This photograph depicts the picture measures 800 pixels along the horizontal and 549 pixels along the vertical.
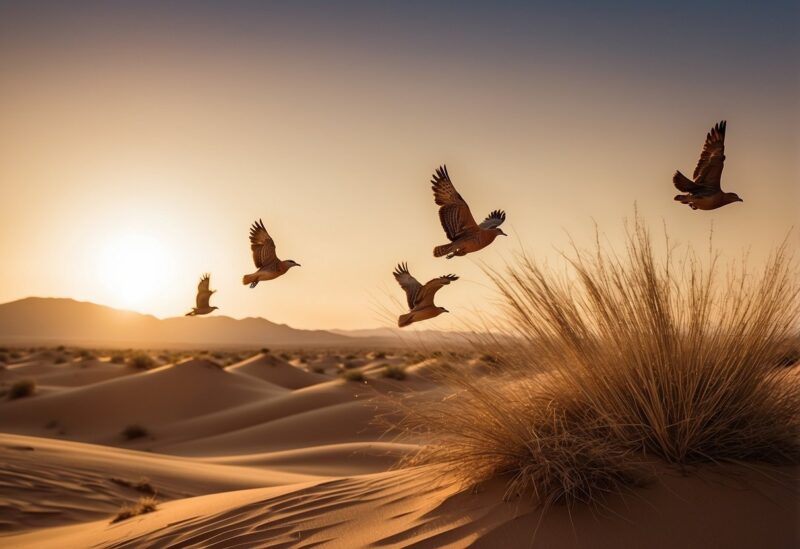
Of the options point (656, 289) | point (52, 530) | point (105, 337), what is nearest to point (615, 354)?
point (656, 289)

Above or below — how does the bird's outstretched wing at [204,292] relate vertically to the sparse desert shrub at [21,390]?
above

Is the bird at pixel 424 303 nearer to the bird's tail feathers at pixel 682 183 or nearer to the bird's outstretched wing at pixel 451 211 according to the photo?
the bird's outstretched wing at pixel 451 211

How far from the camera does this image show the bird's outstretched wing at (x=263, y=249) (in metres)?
5.80

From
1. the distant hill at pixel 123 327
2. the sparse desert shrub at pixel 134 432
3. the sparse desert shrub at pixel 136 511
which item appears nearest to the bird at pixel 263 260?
the sparse desert shrub at pixel 136 511

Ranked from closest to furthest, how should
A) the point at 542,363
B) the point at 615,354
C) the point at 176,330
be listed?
the point at 615,354
the point at 542,363
the point at 176,330

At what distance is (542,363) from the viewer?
384 cm

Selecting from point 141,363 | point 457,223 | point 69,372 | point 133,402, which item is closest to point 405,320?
point 457,223

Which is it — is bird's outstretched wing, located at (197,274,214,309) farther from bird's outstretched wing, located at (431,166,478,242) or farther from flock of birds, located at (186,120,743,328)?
bird's outstretched wing, located at (431,166,478,242)

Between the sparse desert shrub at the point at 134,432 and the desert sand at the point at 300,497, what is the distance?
0.09 m

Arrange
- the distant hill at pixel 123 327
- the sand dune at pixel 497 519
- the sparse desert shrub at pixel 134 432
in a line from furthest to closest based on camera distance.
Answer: the distant hill at pixel 123 327 → the sparse desert shrub at pixel 134 432 → the sand dune at pixel 497 519

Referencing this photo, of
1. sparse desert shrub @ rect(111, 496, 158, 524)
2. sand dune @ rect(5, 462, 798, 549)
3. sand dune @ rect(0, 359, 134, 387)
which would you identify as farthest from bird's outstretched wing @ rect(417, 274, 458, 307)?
sand dune @ rect(0, 359, 134, 387)

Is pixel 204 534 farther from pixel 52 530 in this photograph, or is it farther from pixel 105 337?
pixel 105 337

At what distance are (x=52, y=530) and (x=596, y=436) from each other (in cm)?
557

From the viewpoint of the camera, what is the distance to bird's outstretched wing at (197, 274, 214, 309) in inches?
269
